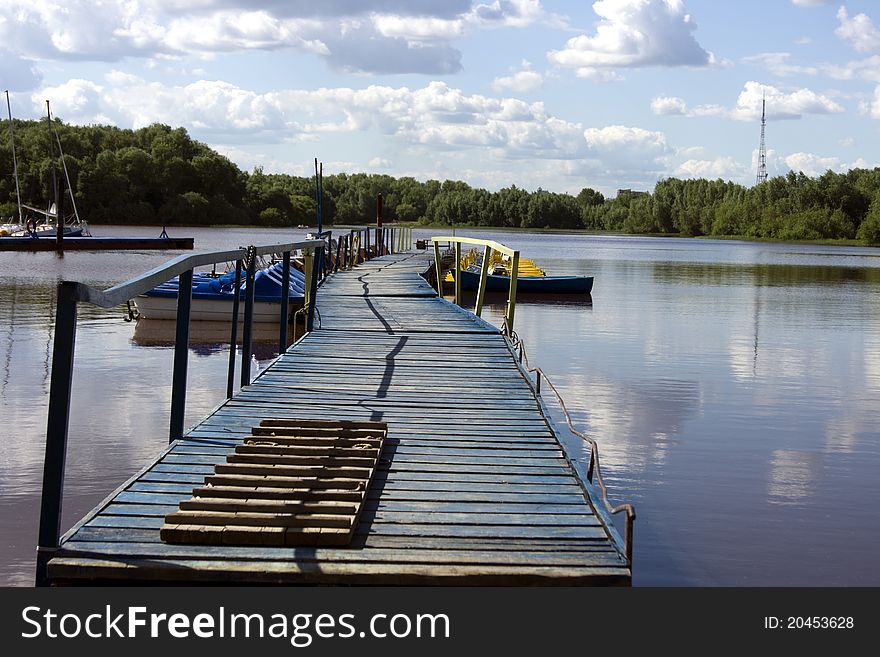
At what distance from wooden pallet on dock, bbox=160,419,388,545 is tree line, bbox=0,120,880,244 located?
8894 cm

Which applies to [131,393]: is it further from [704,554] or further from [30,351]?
[704,554]

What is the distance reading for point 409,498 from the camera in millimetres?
5223

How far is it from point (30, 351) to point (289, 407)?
33.6 ft

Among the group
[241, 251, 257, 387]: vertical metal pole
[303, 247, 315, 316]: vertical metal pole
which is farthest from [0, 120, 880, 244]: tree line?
[241, 251, 257, 387]: vertical metal pole

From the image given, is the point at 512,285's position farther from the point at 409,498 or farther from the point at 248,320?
the point at 409,498

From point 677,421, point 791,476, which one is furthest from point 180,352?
point 677,421

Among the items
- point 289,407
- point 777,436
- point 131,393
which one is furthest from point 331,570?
point 131,393

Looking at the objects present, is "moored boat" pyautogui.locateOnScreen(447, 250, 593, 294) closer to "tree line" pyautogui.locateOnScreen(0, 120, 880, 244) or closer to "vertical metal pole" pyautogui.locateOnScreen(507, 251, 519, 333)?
"vertical metal pole" pyautogui.locateOnScreen(507, 251, 519, 333)

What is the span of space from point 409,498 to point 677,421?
694cm

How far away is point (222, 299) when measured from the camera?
20.2 metres

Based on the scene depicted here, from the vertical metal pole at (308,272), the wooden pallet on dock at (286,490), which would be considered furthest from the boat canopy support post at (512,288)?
the wooden pallet on dock at (286,490)

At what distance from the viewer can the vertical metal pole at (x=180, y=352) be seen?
6.39 metres

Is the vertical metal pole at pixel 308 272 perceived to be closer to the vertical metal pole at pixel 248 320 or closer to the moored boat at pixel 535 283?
the vertical metal pole at pixel 248 320
